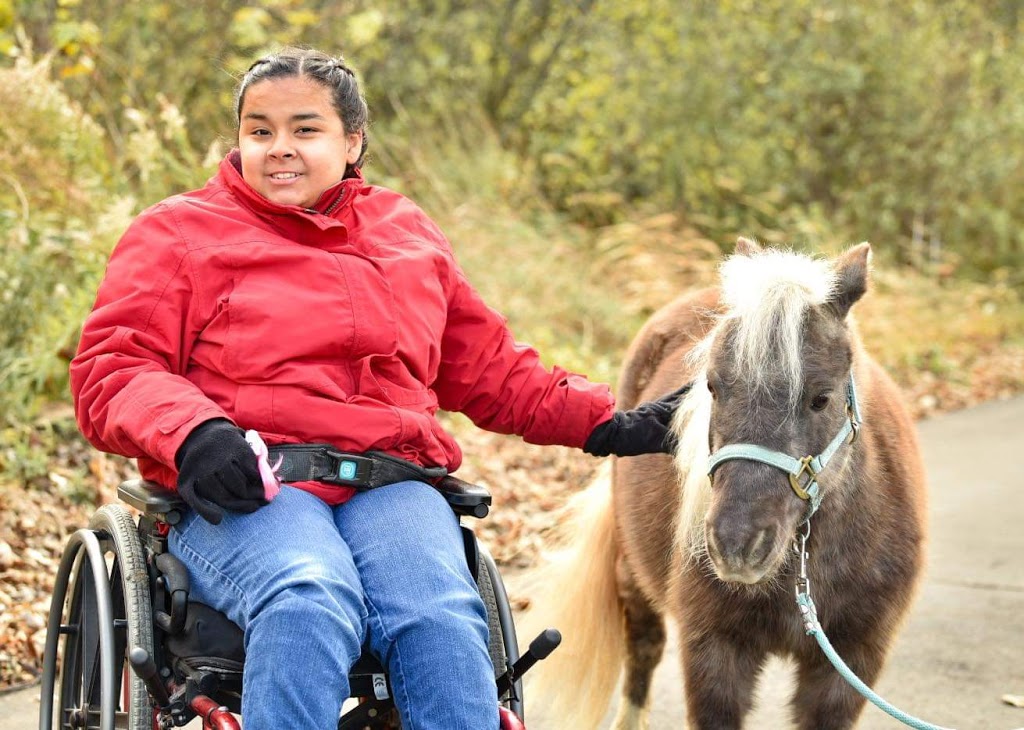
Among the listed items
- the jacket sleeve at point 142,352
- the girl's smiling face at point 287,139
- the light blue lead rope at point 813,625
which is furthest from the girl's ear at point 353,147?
the light blue lead rope at point 813,625

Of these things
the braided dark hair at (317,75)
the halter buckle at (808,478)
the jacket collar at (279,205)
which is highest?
the braided dark hair at (317,75)

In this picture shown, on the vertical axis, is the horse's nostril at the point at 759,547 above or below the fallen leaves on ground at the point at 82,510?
above

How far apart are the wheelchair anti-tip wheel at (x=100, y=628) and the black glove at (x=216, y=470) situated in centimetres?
23

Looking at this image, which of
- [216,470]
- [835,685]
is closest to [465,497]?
[216,470]

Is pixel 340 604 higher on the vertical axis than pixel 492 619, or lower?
higher

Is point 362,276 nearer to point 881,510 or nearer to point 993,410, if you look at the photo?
point 881,510

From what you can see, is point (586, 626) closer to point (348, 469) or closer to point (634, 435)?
point (634, 435)

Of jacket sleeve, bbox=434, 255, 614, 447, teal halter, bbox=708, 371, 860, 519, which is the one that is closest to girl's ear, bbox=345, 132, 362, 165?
jacket sleeve, bbox=434, 255, 614, 447

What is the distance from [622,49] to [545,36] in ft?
2.25

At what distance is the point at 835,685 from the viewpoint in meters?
2.67

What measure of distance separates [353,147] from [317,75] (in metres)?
0.20

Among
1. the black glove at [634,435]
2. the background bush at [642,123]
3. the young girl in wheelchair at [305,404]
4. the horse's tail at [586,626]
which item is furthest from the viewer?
the background bush at [642,123]

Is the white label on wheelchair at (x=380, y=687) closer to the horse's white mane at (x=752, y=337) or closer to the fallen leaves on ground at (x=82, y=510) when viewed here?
the horse's white mane at (x=752, y=337)

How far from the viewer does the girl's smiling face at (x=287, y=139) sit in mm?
2494
